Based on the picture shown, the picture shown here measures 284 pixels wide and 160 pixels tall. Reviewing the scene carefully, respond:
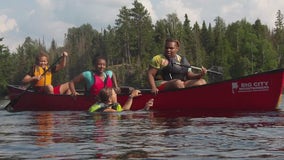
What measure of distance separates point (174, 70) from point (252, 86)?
182cm

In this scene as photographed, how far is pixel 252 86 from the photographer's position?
10680mm

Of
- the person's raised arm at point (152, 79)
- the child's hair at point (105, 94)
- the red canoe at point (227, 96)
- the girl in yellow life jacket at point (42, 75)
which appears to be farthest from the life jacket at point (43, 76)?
the child's hair at point (105, 94)

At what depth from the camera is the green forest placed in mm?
82750

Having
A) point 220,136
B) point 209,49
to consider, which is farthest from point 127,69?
point 220,136

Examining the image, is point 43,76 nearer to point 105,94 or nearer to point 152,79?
point 152,79

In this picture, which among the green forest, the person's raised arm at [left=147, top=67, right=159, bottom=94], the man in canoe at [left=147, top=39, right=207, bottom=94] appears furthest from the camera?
the green forest

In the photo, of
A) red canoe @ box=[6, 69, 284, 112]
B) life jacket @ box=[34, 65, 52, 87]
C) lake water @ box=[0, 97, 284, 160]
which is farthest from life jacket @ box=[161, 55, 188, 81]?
lake water @ box=[0, 97, 284, 160]

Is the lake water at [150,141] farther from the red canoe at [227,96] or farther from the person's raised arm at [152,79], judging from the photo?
the person's raised arm at [152,79]

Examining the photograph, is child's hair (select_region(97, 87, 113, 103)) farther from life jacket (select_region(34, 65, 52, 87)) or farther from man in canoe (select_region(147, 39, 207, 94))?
life jacket (select_region(34, 65, 52, 87))

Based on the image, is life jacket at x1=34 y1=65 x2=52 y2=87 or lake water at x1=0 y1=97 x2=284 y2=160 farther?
life jacket at x1=34 y1=65 x2=52 y2=87

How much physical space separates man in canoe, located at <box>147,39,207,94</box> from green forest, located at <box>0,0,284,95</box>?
63646 millimetres

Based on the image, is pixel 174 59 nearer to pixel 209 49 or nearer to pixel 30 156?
pixel 30 156

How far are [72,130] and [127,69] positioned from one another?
82528 millimetres

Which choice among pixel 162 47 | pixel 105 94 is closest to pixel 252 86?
pixel 105 94
